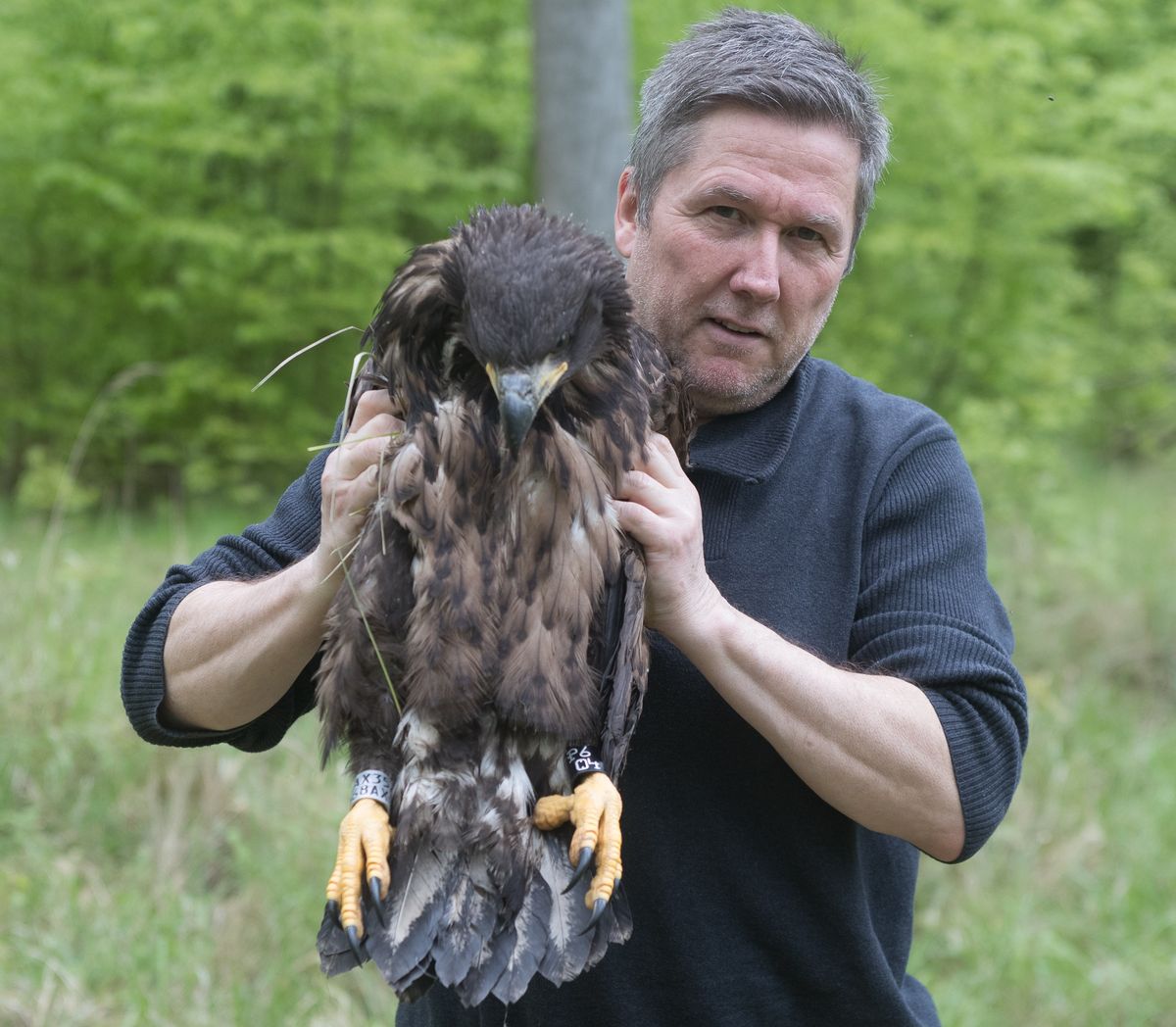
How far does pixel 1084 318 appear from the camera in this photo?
10.7 metres

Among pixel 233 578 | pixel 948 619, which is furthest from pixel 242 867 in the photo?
pixel 948 619

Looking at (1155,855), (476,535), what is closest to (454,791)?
(476,535)

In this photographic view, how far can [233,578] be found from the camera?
8.01 feet

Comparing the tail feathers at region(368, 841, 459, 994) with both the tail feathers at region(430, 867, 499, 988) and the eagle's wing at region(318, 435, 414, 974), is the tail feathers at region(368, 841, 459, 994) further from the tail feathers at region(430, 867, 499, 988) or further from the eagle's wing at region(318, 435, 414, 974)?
the eagle's wing at region(318, 435, 414, 974)

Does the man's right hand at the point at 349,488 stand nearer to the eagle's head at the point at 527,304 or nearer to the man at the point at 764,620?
the man at the point at 764,620

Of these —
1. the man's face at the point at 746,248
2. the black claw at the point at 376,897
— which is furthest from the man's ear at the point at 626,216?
the black claw at the point at 376,897

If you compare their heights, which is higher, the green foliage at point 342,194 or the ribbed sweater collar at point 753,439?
the ribbed sweater collar at point 753,439

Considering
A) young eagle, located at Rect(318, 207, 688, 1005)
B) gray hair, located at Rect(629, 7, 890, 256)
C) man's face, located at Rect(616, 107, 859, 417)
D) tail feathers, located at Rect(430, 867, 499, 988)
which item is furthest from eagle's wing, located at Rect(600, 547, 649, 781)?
gray hair, located at Rect(629, 7, 890, 256)

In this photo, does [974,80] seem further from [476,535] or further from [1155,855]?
[476,535]

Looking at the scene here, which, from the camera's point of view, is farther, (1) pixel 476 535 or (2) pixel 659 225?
(2) pixel 659 225

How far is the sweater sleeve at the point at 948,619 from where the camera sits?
7.25 feet

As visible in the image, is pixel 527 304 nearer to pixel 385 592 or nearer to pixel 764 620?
pixel 385 592

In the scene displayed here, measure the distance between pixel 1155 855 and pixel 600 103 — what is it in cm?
379

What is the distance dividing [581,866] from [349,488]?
70 cm
